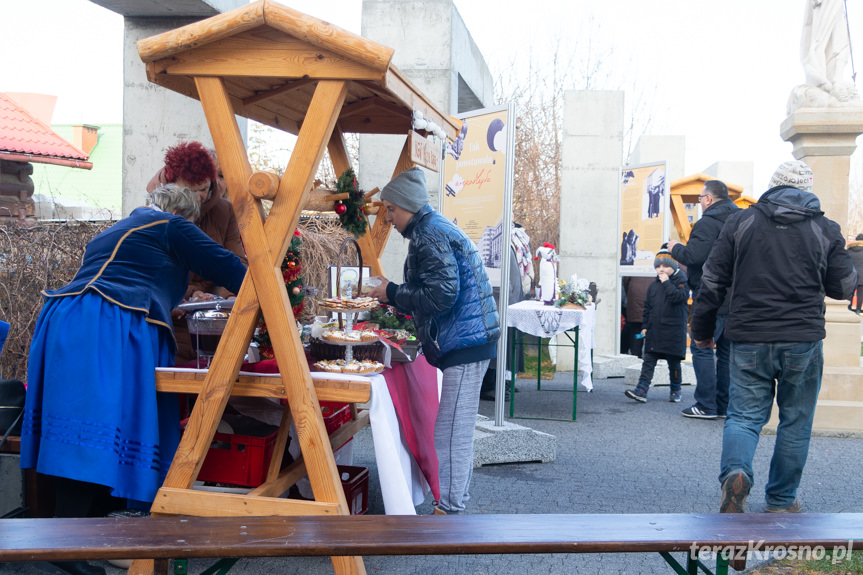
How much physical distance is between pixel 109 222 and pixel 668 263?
5429mm

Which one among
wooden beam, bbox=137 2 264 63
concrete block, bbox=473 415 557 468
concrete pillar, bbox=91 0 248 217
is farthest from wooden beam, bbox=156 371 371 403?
concrete pillar, bbox=91 0 248 217

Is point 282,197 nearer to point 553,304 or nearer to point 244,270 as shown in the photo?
point 244,270

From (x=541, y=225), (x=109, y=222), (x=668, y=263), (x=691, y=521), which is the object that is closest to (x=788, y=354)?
(x=691, y=521)

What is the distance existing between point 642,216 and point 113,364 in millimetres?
9016

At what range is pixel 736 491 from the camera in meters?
3.55

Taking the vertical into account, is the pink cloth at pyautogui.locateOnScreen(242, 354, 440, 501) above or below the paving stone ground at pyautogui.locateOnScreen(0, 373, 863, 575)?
above

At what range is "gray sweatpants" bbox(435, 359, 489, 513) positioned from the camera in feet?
11.1

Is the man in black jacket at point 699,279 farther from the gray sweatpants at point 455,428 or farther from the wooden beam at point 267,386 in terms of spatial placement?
the wooden beam at point 267,386

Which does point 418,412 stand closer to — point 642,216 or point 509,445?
point 509,445

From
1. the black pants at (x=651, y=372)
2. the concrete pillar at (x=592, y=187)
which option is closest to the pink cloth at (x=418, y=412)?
the black pants at (x=651, y=372)

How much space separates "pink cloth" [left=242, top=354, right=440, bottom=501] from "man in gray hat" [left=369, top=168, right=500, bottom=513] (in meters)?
0.14

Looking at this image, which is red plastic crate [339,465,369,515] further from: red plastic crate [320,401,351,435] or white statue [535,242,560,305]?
white statue [535,242,560,305]

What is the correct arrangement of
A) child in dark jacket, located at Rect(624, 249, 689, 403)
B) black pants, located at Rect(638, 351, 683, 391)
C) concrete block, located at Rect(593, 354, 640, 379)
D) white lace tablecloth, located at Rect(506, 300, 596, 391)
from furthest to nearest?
concrete block, located at Rect(593, 354, 640, 379) → black pants, located at Rect(638, 351, 683, 391) → child in dark jacket, located at Rect(624, 249, 689, 403) → white lace tablecloth, located at Rect(506, 300, 596, 391)

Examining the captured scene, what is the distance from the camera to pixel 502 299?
501 cm
